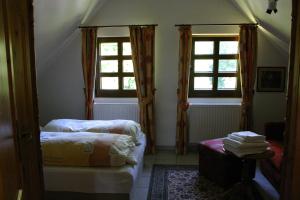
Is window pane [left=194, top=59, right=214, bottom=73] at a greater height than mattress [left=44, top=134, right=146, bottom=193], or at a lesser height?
greater

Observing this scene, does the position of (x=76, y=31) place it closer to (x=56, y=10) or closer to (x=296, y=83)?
(x=56, y=10)

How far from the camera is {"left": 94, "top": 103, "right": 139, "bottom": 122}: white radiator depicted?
4.26m

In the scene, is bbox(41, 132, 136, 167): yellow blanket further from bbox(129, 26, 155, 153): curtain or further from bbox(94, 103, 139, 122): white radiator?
bbox(94, 103, 139, 122): white radiator

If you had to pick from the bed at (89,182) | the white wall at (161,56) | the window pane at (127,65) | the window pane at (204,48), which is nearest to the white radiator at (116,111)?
the white wall at (161,56)

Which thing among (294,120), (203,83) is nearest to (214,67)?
(203,83)

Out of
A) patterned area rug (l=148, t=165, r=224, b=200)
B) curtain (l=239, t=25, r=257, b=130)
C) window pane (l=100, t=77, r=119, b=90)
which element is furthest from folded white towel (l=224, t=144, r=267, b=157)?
window pane (l=100, t=77, r=119, b=90)

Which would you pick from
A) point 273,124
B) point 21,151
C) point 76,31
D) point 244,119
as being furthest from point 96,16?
point 21,151

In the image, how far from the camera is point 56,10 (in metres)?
3.10

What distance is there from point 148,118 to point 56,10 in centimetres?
201

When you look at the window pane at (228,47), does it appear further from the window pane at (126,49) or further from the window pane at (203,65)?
the window pane at (126,49)

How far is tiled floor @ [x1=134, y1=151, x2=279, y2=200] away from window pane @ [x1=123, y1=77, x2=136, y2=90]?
1.15 m

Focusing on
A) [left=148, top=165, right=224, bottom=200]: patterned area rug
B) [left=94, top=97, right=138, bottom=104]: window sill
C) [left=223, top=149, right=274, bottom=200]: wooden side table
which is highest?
[left=94, top=97, right=138, bottom=104]: window sill

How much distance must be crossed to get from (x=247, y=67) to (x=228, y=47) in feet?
1.51

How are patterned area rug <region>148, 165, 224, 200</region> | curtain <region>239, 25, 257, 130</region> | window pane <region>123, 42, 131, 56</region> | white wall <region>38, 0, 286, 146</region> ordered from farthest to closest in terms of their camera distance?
window pane <region>123, 42, 131, 56</region> → white wall <region>38, 0, 286, 146</region> → curtain <region>239, 25, 257, 130</region> → patterned area rug <region>148, 165, 224, 200</region>
